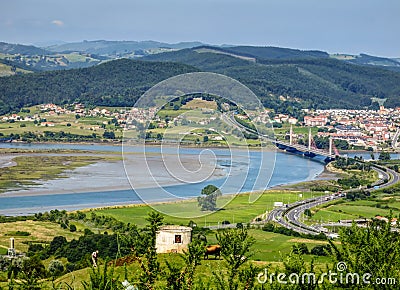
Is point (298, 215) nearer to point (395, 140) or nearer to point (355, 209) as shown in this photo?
point (355, 209)

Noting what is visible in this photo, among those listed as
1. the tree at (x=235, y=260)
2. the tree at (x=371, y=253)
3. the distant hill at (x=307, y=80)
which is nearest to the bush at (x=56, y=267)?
the tree at (x=371, y=253)

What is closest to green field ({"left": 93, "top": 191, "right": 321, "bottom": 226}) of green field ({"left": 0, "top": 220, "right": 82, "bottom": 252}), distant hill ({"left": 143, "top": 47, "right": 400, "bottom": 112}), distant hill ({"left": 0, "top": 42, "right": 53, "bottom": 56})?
green field ({"left": 0, "top": 220, "right": 82, "bottom": 252})

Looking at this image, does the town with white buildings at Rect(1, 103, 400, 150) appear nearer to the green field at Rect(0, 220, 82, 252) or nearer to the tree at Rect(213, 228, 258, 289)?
the green field at Rect(0, 220, 82, 252)

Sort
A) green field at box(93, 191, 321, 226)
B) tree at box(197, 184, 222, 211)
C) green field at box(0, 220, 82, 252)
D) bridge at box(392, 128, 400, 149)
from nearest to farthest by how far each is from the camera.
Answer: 1. tree at box(197, 184, 222, 211)
2. green field at box(0, 220, 82, 252)
3. green field at box(93, 191, 321, 226)
4. bridge at box(392, 128, 400, 149)

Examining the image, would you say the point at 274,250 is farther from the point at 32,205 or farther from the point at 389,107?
the point at 389,107

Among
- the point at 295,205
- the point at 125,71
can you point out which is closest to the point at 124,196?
the point at 295,205

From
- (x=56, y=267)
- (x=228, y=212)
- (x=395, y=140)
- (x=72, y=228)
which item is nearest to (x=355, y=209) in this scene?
(x=228, y=212)

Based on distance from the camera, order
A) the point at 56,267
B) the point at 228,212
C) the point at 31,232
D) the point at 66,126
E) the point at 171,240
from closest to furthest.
A: the point at 171,240
the point at 56,267
the point at 31,232
the point at 228,212
the point at 66,126
